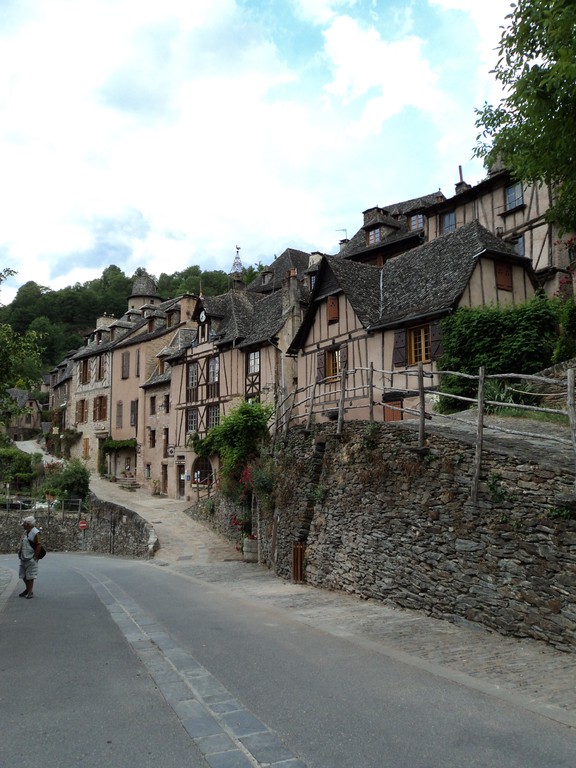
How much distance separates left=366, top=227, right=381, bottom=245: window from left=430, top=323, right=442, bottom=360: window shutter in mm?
15027

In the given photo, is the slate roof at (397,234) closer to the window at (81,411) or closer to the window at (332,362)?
the window at (332,362)

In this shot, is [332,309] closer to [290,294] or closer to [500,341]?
[290,294]

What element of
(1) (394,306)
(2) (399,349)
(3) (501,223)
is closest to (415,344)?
(2) (399,349)

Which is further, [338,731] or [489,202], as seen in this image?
[489,202]

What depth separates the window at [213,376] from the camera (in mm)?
29948

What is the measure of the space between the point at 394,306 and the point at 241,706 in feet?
53.3

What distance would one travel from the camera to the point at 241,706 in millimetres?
5008

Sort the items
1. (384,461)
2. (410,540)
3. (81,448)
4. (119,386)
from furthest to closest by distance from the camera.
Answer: (81,448) < (119,386) < (384,461) < (410,540)

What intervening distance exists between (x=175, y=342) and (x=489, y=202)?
20.2m

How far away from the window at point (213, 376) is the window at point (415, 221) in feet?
38.9

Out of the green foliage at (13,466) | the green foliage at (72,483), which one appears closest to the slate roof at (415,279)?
the green foliage at (72,483)

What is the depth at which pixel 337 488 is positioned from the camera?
1209 centimetres

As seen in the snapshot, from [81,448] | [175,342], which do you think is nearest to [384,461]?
[175,342]

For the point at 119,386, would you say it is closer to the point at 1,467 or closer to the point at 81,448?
the point at 81,448
